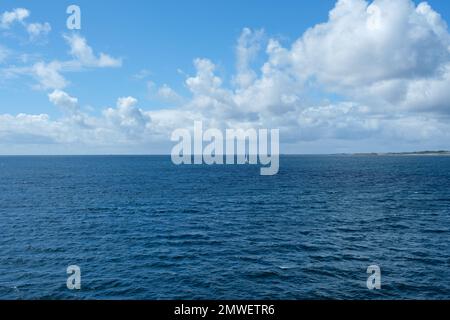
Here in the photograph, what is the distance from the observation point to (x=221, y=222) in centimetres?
6806

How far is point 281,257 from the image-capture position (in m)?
47.7
